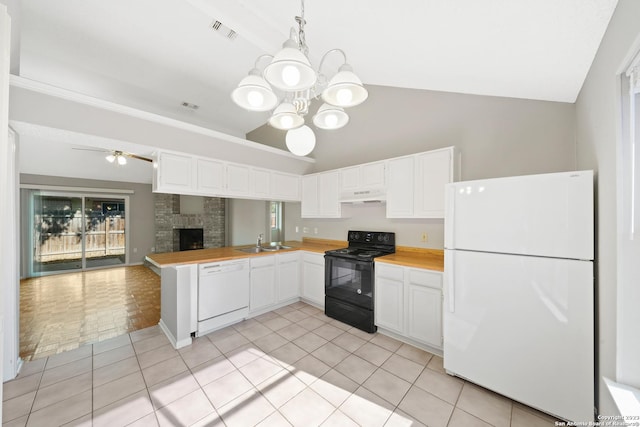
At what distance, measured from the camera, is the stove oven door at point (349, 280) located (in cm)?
284

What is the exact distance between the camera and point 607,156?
4.56ft

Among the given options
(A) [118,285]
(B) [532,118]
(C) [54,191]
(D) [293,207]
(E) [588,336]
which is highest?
(B) [532,118]

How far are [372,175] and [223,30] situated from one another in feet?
7.48

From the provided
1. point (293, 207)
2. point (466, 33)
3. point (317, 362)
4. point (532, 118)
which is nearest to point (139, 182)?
point (293, 207)

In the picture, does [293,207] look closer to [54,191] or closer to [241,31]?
[241,31]

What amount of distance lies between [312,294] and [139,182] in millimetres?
6177

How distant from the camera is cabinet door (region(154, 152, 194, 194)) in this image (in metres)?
2.73

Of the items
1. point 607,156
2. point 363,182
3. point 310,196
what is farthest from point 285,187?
point 607,156

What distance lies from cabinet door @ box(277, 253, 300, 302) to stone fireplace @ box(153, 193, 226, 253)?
4.75 m

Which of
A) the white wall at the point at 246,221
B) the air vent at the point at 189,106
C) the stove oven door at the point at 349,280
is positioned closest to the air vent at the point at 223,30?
the air vent at the point at 189,106

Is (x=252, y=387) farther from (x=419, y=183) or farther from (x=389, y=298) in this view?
(x=419, y=183)

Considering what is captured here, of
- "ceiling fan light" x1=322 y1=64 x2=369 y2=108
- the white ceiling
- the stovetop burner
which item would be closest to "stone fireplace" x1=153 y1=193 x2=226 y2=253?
the white ceiling

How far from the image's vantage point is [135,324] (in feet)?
10.1

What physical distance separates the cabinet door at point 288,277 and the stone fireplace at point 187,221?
4755mm
